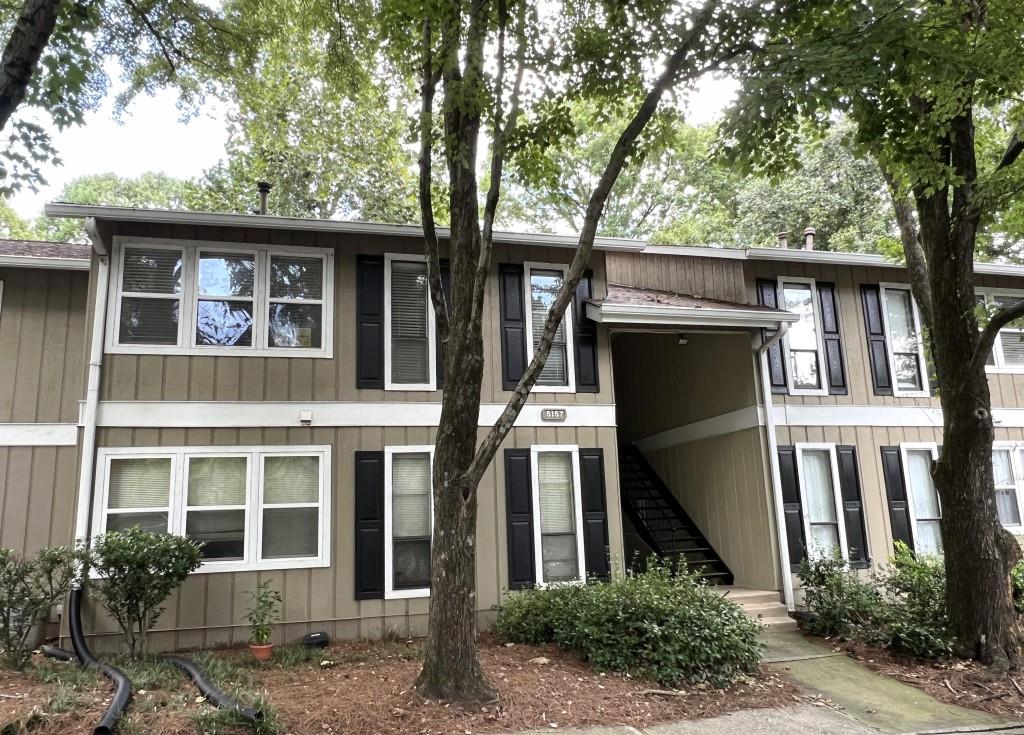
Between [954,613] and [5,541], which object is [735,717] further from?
[5,541]

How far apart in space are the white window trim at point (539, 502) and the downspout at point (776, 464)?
2873mm

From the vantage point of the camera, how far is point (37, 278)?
30.0ft

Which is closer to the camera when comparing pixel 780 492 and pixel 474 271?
pixel 474 271

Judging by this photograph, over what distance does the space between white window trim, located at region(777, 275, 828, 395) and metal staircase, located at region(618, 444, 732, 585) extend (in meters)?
2.74

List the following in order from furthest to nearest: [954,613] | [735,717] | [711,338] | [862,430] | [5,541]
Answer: [711,338] → [862,430] → [5,541] → [954,613] → [735,717]

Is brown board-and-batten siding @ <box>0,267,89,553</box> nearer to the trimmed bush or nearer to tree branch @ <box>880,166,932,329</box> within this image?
the trimmed bush

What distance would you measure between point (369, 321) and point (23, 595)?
438 cm

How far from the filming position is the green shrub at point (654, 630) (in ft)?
21.0

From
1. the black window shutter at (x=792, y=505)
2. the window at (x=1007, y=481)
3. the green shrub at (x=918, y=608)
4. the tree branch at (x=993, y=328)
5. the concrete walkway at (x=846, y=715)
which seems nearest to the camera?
the concrete walkway at (x=846, y=715)

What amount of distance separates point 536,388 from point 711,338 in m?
3.58

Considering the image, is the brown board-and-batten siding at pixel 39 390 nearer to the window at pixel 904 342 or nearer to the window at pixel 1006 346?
the window at pixel 904 342

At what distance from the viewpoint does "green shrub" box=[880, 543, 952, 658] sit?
726cm

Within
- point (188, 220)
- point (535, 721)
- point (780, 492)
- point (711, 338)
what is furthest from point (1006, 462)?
point (188, 220)

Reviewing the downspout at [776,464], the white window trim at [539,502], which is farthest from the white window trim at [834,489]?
the white window trim at [539,502]
